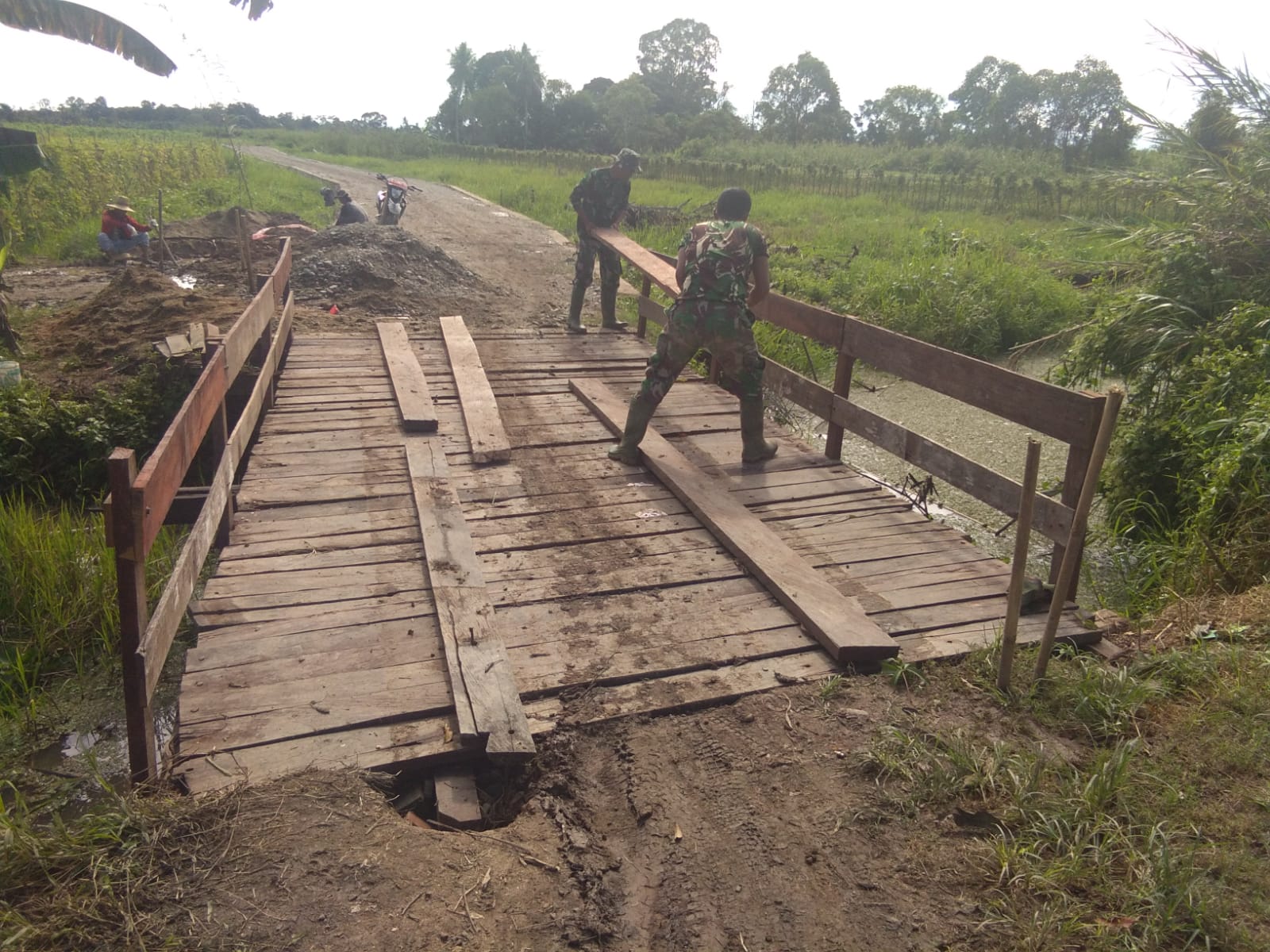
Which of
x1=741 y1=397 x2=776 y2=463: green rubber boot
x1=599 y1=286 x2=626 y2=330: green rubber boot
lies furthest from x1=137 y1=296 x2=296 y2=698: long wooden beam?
x1=599 y1=286 x2=626 y2=330: green rubber boot

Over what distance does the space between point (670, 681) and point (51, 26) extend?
10.1 meters

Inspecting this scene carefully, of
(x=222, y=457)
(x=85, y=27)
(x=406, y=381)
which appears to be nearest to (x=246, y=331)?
(x=406, y=381)

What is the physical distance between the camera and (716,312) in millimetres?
5242

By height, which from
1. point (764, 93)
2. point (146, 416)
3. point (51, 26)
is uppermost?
point (764, 93)

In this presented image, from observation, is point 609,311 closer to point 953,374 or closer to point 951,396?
point 953,374

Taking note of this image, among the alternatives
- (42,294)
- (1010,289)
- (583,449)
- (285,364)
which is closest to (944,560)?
(583,449)

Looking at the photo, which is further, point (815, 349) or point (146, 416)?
point (815, 349)

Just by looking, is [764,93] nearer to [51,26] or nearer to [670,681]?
[51,26]

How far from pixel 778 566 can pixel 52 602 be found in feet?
12.6

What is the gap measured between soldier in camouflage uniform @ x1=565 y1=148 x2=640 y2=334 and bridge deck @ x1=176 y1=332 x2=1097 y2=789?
2.95 meters

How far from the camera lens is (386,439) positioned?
582cm

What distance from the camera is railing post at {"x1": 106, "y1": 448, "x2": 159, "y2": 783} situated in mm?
2564

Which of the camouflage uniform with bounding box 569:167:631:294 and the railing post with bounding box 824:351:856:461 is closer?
the railing post with bounding box 824:351:856:461

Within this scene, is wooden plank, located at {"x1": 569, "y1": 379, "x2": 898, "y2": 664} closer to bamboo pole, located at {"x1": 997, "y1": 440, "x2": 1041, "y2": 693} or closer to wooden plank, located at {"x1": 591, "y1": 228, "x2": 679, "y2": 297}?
bamboo pole, located at {"x1": 997, "y1": 440, "x2": 1041, "y2": 693}
